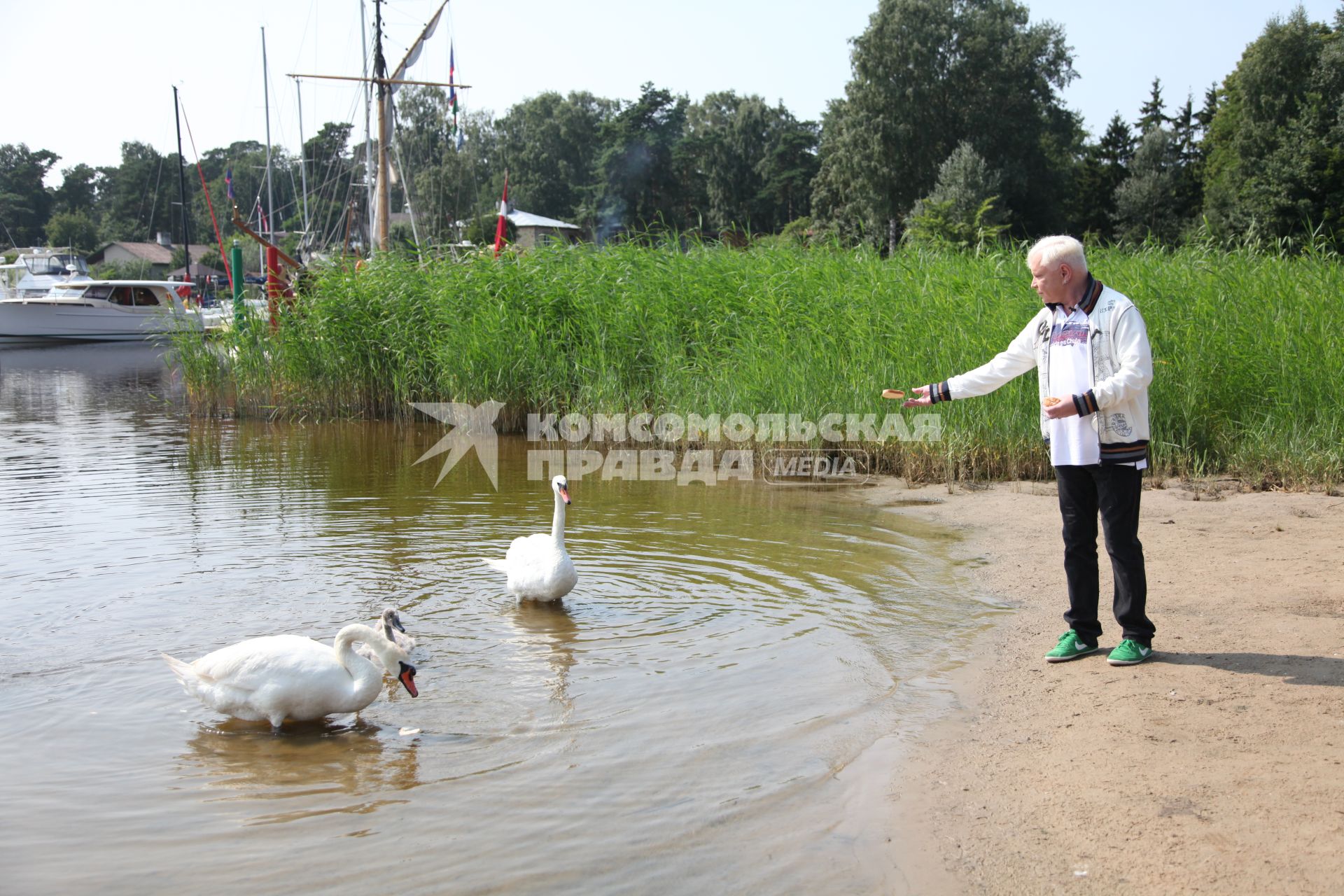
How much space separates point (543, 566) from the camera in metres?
6.64

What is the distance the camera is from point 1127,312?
4.79m

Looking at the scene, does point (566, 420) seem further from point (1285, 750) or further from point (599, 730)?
point (1285, 750)

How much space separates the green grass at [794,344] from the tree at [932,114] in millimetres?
32080

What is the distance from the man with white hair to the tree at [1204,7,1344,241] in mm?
23570

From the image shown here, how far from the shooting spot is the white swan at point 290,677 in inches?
190

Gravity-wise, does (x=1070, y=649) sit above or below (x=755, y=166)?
below

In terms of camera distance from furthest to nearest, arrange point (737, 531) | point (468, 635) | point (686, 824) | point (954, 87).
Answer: point (954, 87), point (737, 531), point (468, 635), point (686, 824)

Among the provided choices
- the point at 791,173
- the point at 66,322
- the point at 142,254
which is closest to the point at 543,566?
the point at 66,322

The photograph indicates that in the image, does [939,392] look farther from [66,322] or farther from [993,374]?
[66,322]

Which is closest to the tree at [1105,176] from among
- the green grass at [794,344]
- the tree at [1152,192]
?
the tree at [1152,192]

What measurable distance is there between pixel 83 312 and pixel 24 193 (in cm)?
7022

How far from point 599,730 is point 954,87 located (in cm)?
4807

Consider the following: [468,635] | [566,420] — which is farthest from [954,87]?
[468,635]

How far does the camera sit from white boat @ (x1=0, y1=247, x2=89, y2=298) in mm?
48000
